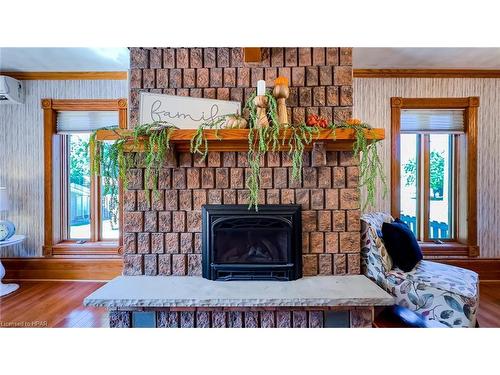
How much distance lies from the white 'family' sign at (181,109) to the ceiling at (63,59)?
3.93 feet

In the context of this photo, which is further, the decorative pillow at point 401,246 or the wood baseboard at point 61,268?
the wood baseboard at point 61,268

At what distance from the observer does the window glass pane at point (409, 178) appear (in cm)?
322

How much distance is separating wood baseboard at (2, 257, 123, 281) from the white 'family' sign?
84.1 inches

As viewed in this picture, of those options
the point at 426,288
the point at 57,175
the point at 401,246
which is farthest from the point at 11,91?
the point at 426,288

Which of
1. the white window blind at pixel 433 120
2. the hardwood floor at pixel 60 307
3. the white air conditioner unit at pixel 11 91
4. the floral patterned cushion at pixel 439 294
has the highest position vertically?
the white air conditioner unit at pixel 11 91

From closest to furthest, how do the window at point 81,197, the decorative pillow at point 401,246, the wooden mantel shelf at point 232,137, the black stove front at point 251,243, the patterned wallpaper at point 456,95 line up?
the wooden mantel shelf at point 232,137
the black stove front at point 251,243
the decorative pillow at point 401,246
the patterned wallpaper at point 456,95
the window at point 81,197

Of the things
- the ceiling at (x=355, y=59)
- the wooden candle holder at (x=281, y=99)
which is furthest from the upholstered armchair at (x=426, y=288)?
the ceiling at (x=355, y=59)

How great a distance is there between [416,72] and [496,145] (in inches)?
49.3

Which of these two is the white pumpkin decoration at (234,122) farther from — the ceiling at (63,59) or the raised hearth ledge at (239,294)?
the ceiling at (63,59)

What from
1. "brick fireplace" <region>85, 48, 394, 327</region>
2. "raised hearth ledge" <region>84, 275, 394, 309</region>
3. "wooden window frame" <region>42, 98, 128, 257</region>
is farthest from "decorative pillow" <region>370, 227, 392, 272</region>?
"wooden window frame" <region>42, 98, 128, 257</region>

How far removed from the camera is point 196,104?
1780 millimetres
